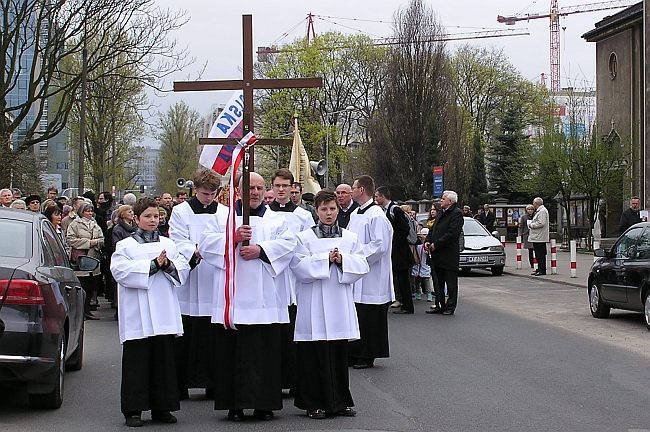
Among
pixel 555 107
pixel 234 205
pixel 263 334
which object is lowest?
pixel 263 334

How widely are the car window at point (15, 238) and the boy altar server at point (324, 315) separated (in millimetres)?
2220

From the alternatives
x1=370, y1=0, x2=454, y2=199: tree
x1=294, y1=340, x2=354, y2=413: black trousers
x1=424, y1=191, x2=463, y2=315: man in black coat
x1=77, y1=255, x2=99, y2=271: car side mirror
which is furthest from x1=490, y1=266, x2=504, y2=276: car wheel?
x1=370, y1=0, x2=454, y2=199: tree

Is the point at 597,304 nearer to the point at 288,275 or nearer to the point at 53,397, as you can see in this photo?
the point at 288,275

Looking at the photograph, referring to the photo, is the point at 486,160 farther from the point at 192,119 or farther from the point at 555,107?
the point at 192,119

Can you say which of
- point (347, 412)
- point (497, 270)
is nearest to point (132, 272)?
point (347, 412)

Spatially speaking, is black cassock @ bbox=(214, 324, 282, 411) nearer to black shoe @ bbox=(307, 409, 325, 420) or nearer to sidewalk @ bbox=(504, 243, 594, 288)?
black shoe @ bbox=(307, 409, 325, 420)

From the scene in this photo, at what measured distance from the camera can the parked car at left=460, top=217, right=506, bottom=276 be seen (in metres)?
27.1

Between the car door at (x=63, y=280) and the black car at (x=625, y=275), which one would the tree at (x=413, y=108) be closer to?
the black car at (x=625, y=275)

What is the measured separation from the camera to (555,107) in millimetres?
64875

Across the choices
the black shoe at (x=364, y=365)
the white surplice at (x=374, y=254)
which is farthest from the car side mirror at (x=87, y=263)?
the black shoe at (x=364, y=365)

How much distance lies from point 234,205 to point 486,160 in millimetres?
60757

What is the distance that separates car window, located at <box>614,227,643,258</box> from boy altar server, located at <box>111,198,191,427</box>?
9.13 m

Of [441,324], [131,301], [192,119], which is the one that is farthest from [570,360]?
[192,119]

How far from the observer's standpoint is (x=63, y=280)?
9148mm
